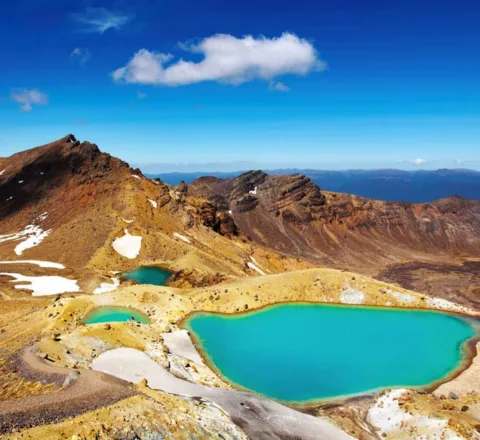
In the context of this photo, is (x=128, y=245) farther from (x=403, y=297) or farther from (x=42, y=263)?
(x=403, y=297)

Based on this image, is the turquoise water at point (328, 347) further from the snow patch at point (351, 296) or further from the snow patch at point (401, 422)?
the snow patch at point (401, 422)

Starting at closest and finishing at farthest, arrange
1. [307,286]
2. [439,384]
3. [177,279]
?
1. [439,384]
2. [307,286]
3. [177,279]

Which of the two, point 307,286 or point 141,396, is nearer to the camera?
point 141,396

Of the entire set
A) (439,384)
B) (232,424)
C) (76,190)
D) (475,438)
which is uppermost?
(76,190)

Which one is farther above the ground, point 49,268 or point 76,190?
point 76,190

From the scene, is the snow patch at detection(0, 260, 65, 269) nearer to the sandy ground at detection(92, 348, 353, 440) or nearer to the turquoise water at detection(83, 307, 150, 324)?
the turquoise water at detection(83, 307, 150, 324)

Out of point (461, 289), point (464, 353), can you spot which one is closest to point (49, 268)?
point (464, 353)

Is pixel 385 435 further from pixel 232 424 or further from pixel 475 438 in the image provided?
pixel 232 424
